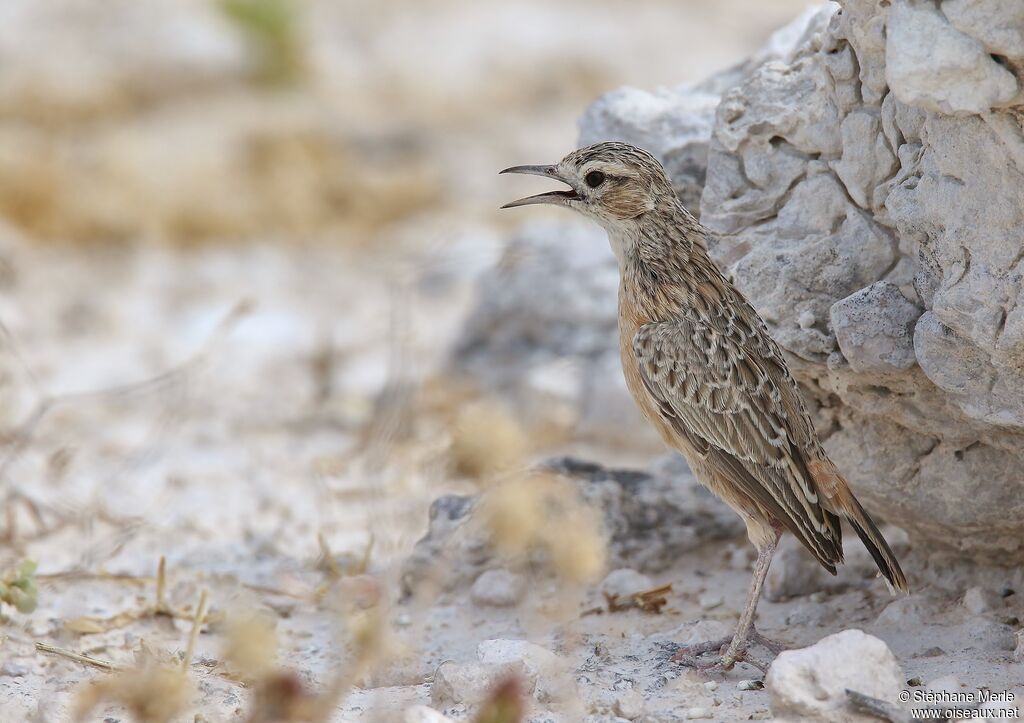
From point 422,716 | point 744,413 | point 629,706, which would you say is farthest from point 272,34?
point 422,716

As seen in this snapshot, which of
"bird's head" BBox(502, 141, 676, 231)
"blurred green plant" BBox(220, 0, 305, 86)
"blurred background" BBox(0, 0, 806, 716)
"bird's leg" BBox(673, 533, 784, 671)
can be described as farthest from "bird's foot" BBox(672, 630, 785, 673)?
"blurred green plant" BBox(220, 0, 305, 86)

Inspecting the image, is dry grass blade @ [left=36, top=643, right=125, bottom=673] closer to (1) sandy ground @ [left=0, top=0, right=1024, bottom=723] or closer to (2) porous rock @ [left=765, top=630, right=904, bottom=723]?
(1) sandy ground @ [left=0, top=0, right=1024, bottom=723]

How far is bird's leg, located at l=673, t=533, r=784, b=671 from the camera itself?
4.69 metres

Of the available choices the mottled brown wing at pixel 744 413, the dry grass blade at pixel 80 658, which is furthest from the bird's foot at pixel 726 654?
the dry grass blade at pixel 80 658

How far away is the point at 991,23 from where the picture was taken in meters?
3.67

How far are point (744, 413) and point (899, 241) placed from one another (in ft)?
2.71

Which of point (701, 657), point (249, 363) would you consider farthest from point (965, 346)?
point (249, 363)

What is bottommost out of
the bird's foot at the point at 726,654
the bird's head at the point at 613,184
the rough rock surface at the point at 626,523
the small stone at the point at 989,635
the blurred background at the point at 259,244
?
the small stone at the point at 989,635

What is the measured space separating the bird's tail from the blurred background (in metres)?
1.16

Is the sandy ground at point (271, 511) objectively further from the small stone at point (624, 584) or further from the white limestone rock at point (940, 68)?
the white limestone rock at point (940, 68)

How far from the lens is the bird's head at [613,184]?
5.11 metres

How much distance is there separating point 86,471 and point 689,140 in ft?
13.3

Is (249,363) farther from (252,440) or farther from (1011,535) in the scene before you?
(1011,535)

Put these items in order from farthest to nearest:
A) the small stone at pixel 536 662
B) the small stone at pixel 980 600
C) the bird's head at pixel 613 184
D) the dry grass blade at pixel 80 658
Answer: the bird's head at pixel 613 184 < the small stone at pixel 980 600 < the dry grass blade at pixel 80 658 < the small stone at pixel 536 662
